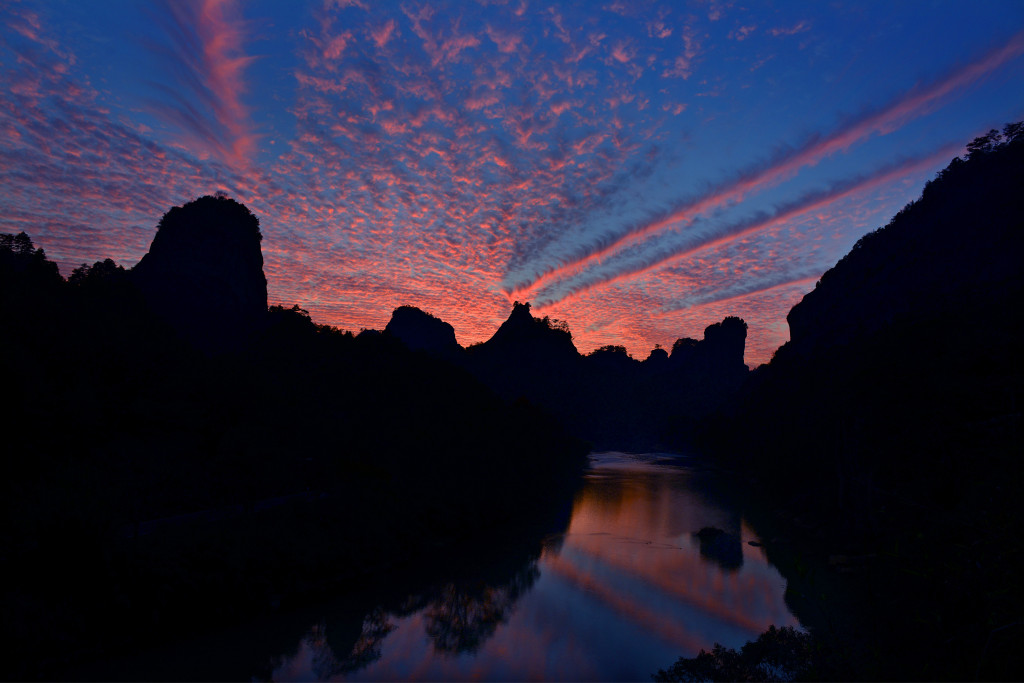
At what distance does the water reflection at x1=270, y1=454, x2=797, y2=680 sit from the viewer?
1711 centimetres

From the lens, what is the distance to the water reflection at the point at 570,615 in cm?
1711

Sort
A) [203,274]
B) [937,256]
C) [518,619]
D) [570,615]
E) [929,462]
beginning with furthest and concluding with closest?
[203,274] < [937,256] < [929,462] < [570,615] < [518,619]

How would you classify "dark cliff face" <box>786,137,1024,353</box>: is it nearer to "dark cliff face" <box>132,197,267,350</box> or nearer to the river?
the river

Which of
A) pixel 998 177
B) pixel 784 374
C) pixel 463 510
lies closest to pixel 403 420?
pixel 463 510

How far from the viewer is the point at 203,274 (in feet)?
282

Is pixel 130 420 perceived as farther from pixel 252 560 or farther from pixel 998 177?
pixel 998 177

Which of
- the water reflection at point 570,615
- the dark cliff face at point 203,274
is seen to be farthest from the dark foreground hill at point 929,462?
the dark cliff face at point 203,274

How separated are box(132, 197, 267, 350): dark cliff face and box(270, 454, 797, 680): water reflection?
2943 inches

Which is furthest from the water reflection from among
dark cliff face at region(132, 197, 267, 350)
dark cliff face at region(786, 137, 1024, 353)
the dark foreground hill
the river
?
dark cliff face at region(132, 197, 267, 350)

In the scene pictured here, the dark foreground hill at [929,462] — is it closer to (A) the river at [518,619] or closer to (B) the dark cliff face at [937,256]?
(B) the dark cliff face at [937,256]

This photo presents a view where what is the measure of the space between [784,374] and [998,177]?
152 ft

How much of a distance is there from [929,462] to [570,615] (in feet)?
67.5

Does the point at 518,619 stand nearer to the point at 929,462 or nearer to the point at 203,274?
the point at 929,462

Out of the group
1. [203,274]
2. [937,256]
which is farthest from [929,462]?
[203,274]
